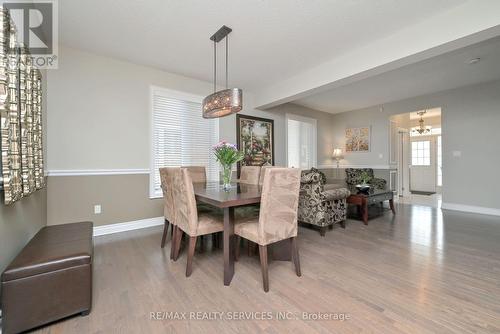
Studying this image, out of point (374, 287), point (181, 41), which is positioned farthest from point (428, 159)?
point (181, 41)

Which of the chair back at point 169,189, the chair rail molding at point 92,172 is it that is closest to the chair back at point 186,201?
the chair back at point 169,189

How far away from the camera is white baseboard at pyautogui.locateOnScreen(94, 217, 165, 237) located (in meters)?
3.02

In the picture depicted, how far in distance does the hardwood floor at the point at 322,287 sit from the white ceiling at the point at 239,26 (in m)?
2.57

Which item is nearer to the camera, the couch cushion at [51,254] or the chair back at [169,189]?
the couch cushion at [51,254]

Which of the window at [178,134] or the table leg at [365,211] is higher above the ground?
the window at [178,134]

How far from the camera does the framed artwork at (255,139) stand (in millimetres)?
4539

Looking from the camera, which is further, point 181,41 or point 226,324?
point 181,41

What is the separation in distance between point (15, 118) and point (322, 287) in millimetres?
2584

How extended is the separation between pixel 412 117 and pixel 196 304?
810 centimetres

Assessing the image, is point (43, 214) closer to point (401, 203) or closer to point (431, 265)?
point (431, 265)

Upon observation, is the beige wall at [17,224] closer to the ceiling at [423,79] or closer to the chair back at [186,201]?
the chair back at [186,201]

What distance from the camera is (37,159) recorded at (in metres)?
1.92

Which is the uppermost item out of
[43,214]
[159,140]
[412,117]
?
[412,117]

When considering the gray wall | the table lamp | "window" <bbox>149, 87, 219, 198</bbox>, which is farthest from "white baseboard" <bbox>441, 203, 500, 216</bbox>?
"window" <bbox>149, 87, 219, 198</bbox>
